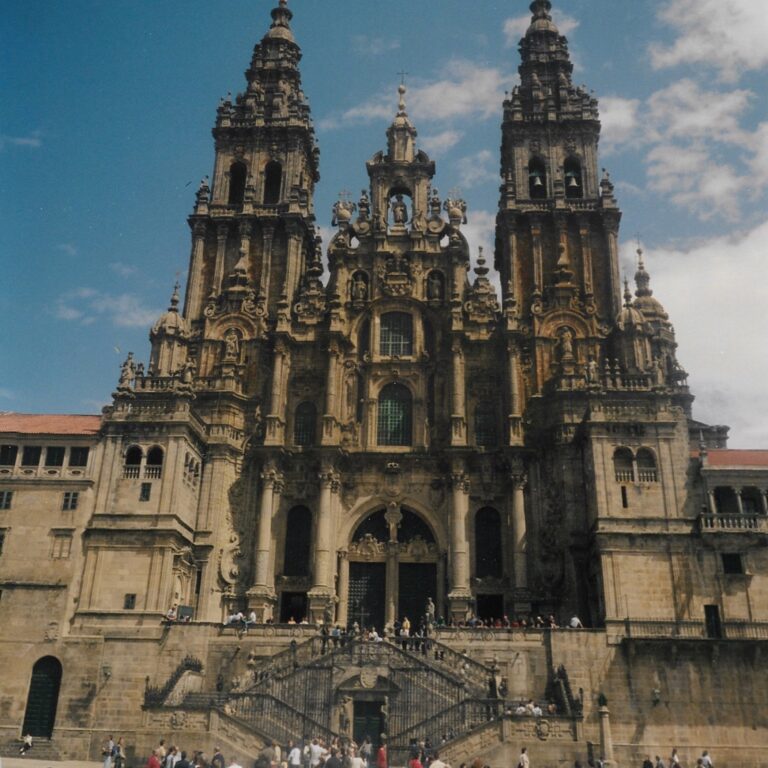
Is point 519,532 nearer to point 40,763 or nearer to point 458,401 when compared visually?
point 458,401

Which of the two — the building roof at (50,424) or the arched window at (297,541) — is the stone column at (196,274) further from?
the arched window at (297,541)

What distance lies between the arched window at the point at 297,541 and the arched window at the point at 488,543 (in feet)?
28.7

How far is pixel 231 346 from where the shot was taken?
48.3 metres

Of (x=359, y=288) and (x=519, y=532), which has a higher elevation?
(x=359, y=288)

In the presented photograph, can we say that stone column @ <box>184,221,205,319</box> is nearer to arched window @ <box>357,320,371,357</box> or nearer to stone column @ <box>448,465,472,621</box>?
arched window @ <box>357,320,371,357</box>

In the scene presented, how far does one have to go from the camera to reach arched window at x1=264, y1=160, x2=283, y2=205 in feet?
182

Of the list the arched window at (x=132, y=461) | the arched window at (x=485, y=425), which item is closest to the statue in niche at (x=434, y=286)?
the arched window at (x=485, y=425)

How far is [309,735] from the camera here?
31.8 m

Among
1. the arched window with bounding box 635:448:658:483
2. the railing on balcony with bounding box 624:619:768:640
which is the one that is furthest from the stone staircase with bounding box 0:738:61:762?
the arched window with bounding box 635:448:658:483

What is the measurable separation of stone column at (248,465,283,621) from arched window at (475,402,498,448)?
10.8m

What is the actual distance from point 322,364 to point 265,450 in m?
6.24

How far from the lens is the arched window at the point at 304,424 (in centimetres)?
4778

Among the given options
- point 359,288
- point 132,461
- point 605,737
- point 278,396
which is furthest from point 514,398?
point 132,461

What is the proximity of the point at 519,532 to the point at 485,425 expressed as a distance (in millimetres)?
6651
